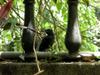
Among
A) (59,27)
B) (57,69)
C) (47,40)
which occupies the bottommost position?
(57,69)

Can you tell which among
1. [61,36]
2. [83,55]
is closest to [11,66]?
[83,55]

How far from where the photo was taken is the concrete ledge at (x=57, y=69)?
2400 mm

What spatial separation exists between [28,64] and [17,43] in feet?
5.91

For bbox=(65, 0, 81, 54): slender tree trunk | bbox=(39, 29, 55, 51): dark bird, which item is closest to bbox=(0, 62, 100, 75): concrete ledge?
bbox=(65, 0, 81, 54): slender tree trunk

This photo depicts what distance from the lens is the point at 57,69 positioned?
2.42 metres

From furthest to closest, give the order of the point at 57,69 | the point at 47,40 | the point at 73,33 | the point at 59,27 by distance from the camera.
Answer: the point at 59,27 → the point at 47,40 → the point at 73,33 → the point at 57,69

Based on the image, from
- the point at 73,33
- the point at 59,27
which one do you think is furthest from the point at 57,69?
the point at 59,27

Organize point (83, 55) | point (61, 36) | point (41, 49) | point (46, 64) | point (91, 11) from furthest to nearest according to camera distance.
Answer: point (91, 11) < point (61, 36) < point (41, 49) < point (83, 55) < point (46, 64)

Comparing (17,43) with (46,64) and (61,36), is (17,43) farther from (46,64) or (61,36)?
(46,64)

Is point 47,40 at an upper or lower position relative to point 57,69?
upper

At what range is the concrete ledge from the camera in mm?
2400

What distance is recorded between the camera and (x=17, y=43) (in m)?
4.24

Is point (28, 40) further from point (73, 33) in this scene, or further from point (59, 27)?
point (59, 27)

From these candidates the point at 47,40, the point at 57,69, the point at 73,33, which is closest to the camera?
the point at 57,69
